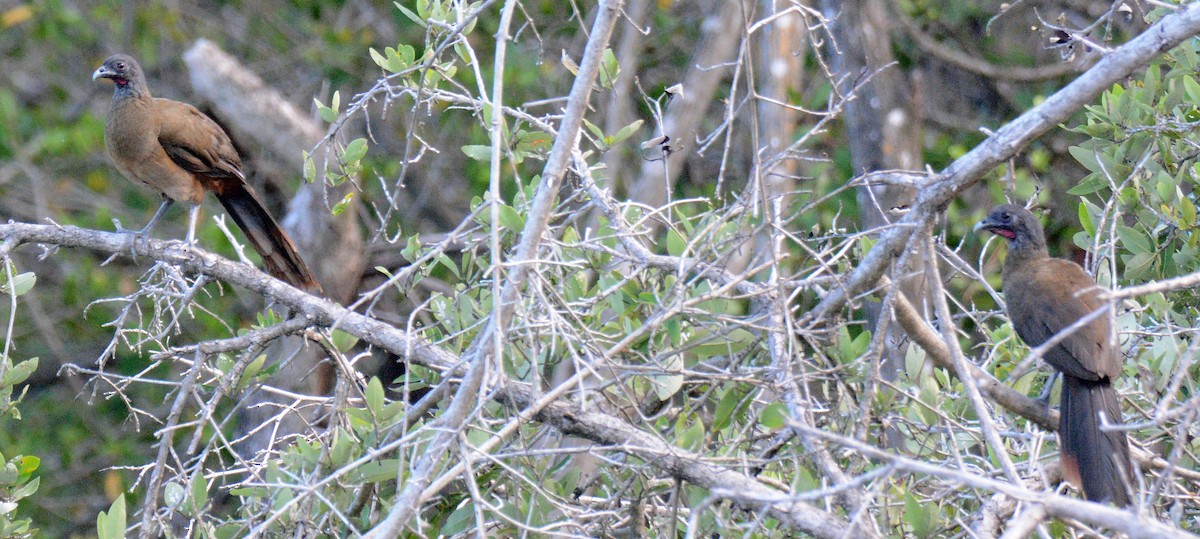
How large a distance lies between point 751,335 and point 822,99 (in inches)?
158

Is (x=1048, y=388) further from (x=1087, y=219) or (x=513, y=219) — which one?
(x=513, y=219)

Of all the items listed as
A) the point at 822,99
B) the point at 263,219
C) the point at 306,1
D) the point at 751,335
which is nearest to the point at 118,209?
the point at 306,1

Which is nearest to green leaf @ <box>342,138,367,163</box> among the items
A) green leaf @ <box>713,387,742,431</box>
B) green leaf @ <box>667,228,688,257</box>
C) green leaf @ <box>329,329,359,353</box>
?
green leaf @ <box>329,329,359,353</box>

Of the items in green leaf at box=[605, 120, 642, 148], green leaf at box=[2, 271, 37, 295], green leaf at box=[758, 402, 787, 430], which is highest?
green leaf at box=[2, 271, 37, 295]

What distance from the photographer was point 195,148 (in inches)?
209

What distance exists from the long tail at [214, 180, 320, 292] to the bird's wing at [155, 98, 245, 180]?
98 mm

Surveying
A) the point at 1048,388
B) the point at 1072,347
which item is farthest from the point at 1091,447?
the point at 1048,388

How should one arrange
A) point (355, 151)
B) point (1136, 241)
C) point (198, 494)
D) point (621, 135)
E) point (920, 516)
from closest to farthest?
point (920, 516)
point (198, 494)
point (621, 135)
point (355, 151)
point (1136, 241)

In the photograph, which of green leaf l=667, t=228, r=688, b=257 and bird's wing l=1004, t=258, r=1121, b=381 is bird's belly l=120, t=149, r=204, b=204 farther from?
bird's wing l=1004, t=258, r=1121, b=381

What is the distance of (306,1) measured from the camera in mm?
8578

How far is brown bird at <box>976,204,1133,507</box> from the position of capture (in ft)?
10.1

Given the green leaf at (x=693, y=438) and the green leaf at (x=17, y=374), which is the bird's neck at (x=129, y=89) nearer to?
the green leaf at (x=17, y=374)

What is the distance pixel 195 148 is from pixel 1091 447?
3.98 m

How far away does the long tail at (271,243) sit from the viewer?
4988mm
